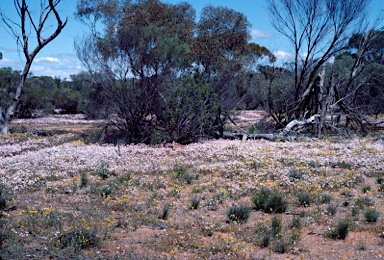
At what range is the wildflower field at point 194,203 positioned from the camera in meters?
5.96

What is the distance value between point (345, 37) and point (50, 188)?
18.5 metres

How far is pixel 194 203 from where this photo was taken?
818 centimetres

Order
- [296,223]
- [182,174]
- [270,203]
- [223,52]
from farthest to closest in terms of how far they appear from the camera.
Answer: [223,52] < [182,174] < [270,203] < [296,223]

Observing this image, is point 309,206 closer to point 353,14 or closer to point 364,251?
point 364,251

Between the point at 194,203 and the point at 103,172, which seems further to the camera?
the point at 103,172

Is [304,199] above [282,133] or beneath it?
beneath

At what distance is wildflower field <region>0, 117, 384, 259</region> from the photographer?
5957mm

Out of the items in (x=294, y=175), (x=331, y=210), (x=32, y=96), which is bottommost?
(x=331, y=210)

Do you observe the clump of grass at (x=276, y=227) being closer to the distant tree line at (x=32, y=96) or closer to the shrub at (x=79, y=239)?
the shrub at (x=79, y=239)

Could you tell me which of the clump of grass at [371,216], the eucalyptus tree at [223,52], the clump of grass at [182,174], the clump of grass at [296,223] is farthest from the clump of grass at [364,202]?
the eucalyptus tree at [223,52]

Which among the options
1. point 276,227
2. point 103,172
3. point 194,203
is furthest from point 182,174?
point 276,227

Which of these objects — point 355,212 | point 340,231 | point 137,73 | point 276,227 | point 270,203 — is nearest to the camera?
point 340,231

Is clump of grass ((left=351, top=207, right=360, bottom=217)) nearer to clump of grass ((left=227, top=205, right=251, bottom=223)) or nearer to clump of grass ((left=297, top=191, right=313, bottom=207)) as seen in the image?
clump of grass ((left=297, top=191, right=313, bottom=207))

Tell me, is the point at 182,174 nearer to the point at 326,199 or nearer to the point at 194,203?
the point at 194,203
